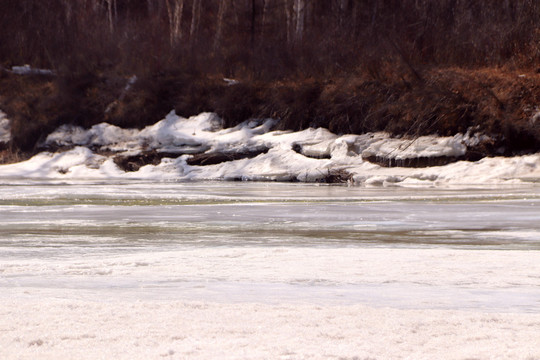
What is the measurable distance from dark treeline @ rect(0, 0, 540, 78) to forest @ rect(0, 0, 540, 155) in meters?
0.08

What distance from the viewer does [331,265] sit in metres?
6.47

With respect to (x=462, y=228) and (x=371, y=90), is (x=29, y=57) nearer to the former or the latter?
(x=371, y=90)

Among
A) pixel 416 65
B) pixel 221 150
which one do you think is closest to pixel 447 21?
pixel 416 65

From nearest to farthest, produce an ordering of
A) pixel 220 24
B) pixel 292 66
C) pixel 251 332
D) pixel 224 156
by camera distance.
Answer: pixel 251 332 → pixel 224 156 → pixel 292 66 → pixel 220 24

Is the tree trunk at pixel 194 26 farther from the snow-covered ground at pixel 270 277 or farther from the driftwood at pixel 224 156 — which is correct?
the snow-covered ground at pixel 270 277

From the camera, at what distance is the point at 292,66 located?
A: 109 feet

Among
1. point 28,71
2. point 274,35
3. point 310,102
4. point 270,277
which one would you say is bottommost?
point 270,277

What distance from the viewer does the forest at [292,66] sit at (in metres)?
26.1

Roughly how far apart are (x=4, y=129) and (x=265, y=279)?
31.5 metres

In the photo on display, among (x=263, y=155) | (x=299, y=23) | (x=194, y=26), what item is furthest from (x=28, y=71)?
(x=263, y=155)

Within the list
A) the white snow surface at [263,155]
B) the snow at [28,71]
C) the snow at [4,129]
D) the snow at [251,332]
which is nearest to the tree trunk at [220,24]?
the white snow surface at [263,155]

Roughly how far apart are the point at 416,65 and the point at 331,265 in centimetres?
2318

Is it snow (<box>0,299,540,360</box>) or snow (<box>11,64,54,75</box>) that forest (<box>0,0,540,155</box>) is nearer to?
snow (<box>11,64,54,75</box>)

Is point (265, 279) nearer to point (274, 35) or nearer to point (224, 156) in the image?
point (224, 156)
